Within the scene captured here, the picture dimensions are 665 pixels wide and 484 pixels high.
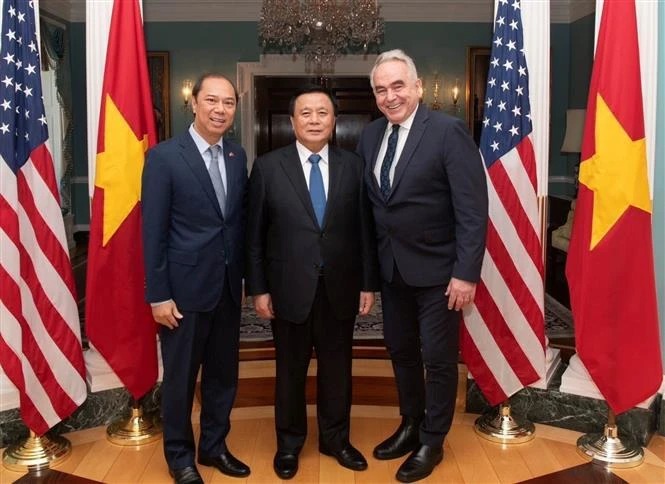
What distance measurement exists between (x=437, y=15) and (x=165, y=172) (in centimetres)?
643

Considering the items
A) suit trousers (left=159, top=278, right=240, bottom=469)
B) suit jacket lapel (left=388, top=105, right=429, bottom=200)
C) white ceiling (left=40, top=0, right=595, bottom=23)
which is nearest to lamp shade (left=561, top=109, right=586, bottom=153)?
white ceiling (left=40, top=0, right=595, bottom=23)

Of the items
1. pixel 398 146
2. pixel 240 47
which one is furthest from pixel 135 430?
pixel 240 47

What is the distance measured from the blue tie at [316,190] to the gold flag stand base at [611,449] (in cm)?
164

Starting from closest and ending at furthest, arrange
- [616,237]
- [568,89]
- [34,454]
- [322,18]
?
[616,237] < [34,454] < [322,18] < [568,89]

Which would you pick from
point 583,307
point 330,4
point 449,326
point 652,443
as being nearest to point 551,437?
point 652,443

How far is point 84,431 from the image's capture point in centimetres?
349

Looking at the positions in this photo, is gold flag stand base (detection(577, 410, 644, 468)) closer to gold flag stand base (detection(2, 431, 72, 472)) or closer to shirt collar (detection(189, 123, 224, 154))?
shirt collar (detection(189, 123, 224, 154))

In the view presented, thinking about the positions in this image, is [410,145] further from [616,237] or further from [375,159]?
[616,237]

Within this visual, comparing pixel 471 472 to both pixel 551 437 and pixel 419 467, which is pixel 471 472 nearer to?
pixel 419 467

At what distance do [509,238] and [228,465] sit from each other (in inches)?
63.5

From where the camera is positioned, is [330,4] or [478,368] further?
[330,4]

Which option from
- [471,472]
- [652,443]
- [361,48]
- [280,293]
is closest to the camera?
[280,293]

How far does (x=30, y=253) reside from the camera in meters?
3.06

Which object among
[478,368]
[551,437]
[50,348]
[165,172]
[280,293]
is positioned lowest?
[551,437]
